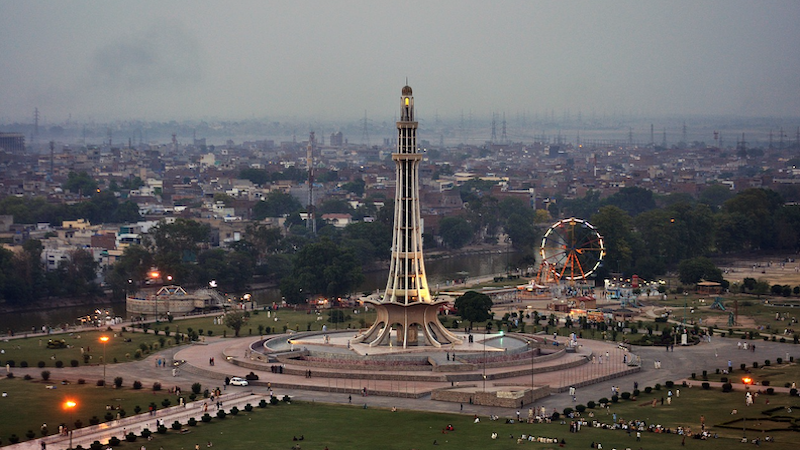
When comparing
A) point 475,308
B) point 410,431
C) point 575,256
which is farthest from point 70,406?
point 575,256

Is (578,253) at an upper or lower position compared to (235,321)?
upper

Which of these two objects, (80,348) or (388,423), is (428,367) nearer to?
(388,423)

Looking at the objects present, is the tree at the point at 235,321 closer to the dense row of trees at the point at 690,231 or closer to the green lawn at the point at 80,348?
the green lawn at the point at 80,348

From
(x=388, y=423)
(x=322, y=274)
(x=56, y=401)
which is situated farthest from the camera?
(x=322, y=274)

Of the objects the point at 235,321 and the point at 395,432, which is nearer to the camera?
the point at 395,432

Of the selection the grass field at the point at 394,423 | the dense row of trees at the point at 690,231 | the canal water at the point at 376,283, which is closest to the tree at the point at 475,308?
the canal water at the point at 376,283
